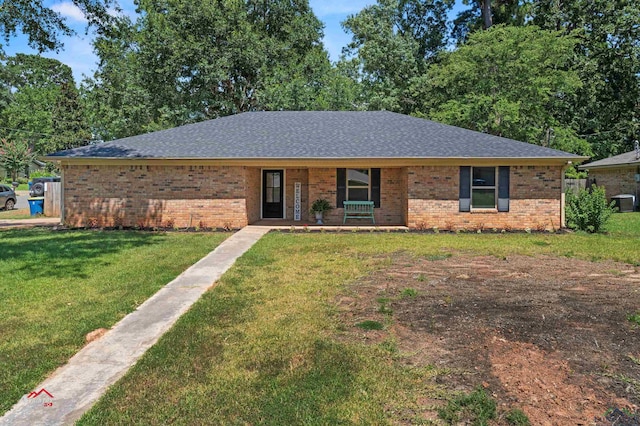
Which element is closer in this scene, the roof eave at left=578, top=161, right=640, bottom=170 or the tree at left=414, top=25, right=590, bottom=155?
the roof eave at left=578, top=161, right=640, bottom=170

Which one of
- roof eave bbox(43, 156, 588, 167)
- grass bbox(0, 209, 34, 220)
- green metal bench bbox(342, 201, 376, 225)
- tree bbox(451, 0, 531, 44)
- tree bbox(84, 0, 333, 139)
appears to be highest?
tree bbox(451, 0, 531, 44)

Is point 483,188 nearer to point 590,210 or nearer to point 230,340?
point 590,210

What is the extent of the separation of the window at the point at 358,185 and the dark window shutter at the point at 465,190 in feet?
9.63

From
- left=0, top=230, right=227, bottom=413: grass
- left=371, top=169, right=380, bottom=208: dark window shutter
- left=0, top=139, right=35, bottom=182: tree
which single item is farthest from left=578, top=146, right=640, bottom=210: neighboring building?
left=0, top=139, right=35, bottom=182: tree

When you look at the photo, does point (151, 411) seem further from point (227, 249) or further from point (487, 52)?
point (487, 52)

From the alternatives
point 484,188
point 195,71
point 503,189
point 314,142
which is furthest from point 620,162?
point 195,71

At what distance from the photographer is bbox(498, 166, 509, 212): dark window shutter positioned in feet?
45.5

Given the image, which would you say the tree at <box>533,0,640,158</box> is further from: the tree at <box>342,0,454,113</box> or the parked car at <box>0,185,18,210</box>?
the parked car at <box>0,185,18,210</box>

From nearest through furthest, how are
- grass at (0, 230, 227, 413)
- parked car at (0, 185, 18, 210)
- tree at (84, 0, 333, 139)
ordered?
grass at (0, 230, 227, 413)
parked car at (0, 185, 18, 210)
tree at (84, 0, 333, 139)

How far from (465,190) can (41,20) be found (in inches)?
641

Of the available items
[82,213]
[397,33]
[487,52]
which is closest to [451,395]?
[82,213]

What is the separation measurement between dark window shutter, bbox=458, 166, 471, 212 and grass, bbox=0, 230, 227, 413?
786 cm

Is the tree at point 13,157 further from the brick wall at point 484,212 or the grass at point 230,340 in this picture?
the brick wall at point 484,212

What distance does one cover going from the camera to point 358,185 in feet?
50.5
